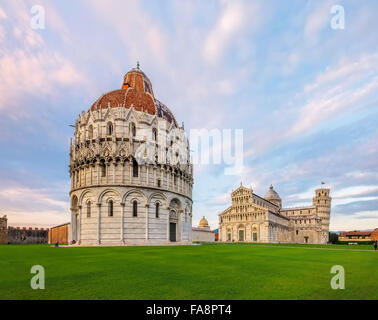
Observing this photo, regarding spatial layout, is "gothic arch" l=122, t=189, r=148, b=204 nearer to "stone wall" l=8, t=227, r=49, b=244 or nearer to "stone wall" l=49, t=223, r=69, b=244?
"stone wall" l=49, t=223, r=69, b=244

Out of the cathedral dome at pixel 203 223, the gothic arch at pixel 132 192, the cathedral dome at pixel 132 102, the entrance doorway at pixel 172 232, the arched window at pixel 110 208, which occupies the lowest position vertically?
the cathedral dome at pixel 203 223

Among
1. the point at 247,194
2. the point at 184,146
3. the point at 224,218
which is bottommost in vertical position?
the point at 224,218

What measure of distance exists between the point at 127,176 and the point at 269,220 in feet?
203

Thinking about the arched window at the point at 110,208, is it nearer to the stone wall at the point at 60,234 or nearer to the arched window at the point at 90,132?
the arched window at the point at 90,132

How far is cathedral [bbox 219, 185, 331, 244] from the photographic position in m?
89.6

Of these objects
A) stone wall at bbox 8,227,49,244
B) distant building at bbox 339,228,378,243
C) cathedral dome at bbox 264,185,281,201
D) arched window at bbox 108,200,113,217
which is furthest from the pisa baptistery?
distant building at bbox 339,228,378,243

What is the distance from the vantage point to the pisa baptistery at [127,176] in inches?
1571

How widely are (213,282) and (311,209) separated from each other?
12578cm

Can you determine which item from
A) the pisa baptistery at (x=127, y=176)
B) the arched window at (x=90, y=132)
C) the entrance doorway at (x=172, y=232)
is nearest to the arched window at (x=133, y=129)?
the pisa baptistery at (x=127, y=176)

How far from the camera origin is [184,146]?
52.1m

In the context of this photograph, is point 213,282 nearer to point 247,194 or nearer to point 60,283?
point 60,283
